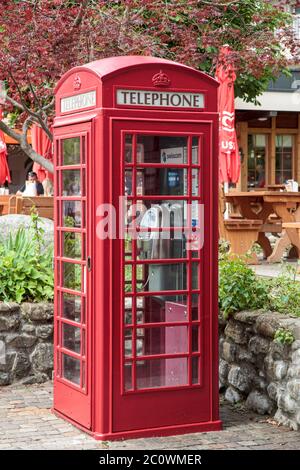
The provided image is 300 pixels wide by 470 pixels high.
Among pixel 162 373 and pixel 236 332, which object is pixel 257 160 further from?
pixel 162 373

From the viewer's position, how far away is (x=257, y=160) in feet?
77.7

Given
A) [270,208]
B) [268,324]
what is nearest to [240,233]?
[270,208]

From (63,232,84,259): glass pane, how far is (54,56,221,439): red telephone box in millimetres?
26

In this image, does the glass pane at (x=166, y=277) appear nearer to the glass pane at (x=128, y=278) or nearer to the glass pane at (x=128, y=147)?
the glass pane at (x=128, y=278)

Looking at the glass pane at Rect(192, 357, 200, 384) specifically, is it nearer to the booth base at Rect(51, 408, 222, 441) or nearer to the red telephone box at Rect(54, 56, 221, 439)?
the red telephone box at Rect(54, 56, 221, 439)

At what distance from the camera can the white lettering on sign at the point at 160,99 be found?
17.4 ft

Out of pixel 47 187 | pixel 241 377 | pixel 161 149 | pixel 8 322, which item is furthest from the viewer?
pixel 47 187

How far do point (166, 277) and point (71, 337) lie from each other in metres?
0.79

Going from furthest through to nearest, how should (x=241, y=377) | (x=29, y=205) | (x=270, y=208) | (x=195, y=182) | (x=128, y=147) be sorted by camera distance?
(x=270, y=208), (x=29, y=205), (x=241, y=377), (x=195, y=182), (x=128, y=147)

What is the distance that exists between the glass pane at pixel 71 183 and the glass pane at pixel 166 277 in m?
0.71

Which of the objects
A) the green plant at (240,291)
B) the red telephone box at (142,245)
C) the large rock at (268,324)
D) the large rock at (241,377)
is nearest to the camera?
the red telephone box at (142,245)

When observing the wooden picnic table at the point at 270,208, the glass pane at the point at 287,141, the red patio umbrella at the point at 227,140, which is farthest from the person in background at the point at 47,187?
the glass pane at the point at 287,141

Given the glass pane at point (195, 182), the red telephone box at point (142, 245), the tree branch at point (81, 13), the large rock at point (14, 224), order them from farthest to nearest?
1. the large rock at point (14, 224)
2. the tree branch at point (81, 13)
3. the glass pane at point (195, 182)
4. the red telephone box at point (142, 245)

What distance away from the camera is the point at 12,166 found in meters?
25.2
